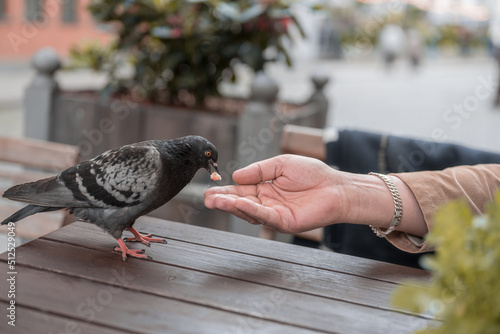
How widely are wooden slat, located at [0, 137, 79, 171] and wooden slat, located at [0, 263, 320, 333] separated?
1.28m

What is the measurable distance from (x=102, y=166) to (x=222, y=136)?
2.51 m

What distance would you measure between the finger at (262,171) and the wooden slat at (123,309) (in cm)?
61

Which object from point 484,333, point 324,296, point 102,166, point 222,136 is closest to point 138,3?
point 222,136

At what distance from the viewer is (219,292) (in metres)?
1.53

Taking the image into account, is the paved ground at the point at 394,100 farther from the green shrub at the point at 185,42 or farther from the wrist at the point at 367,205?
the wrist at the point at 367,205

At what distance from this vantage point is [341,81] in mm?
16859

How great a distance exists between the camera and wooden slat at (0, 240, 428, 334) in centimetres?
143

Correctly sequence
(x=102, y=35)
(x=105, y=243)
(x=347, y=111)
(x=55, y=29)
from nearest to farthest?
(x=105, y=243) < (x=347, y=111) < (x=55, y=29) < (x=102, y=35)

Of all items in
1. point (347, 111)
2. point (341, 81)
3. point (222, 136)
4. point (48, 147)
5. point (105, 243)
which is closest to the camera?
point (105, 243)

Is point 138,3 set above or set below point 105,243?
above

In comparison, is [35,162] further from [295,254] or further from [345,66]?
[345,66]

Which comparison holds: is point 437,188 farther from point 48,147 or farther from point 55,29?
point 55,29

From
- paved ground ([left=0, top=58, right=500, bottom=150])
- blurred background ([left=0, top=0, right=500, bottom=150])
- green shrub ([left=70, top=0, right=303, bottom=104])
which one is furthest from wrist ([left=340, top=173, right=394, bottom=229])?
paved ground ([left=0, top=58, right=500, bottom=150])

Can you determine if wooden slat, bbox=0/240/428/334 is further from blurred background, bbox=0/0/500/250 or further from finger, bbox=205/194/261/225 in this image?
blurred background, bbox=0/0/500/250
